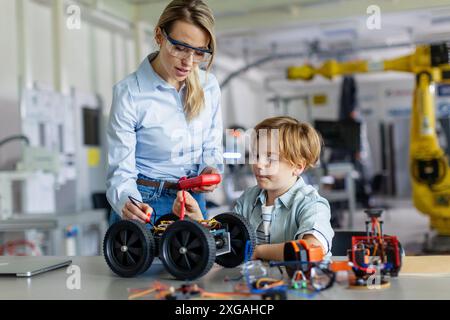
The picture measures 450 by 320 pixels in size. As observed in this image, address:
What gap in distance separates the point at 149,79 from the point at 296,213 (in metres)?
0.51

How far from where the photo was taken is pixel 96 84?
556 cm

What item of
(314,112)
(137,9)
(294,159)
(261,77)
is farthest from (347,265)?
(314,112)

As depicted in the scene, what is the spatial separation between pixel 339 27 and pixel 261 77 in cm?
352

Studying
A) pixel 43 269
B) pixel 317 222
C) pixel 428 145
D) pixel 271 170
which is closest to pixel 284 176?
pixel 271 170

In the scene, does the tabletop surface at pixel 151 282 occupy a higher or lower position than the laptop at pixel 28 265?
lower

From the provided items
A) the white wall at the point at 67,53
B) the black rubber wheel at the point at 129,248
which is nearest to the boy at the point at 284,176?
the black rubber wheel at the point at 129,248

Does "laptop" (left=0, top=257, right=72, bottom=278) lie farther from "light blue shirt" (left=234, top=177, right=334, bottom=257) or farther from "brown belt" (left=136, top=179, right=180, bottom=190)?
"light blue shirt" (left=234, top=177, right=334, bottom=257)

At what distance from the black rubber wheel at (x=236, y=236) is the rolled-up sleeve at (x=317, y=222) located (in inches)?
4.4

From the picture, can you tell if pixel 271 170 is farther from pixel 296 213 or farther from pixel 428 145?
pixel 428 145

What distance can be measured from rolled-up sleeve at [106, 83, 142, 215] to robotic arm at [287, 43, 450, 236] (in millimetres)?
3815

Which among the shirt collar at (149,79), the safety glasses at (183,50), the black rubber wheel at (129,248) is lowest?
the black rubber wheel at (129,248)

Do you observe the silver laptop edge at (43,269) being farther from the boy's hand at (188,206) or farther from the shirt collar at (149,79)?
the shirt collar at (149,79)

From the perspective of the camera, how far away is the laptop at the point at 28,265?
1122 mm

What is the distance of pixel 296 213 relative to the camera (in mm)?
1294
